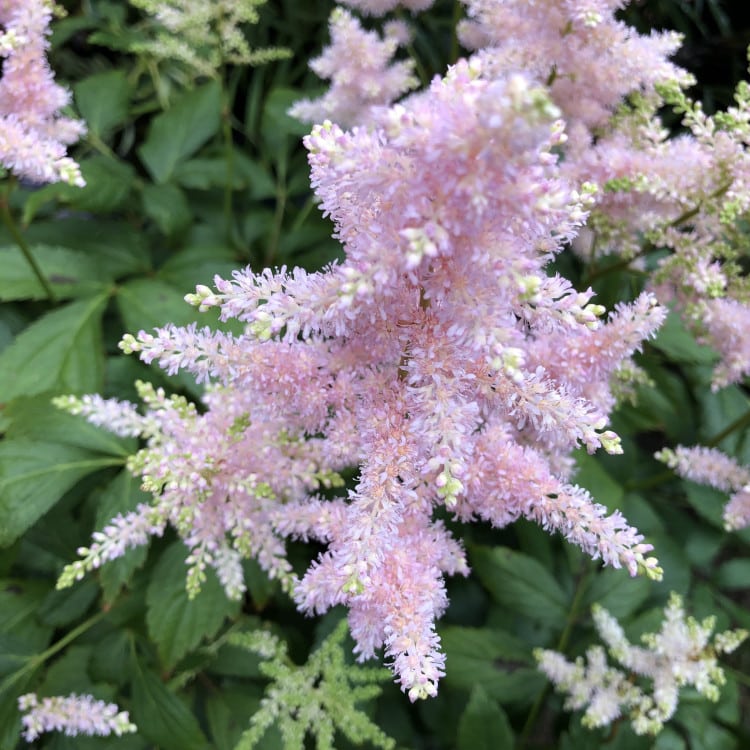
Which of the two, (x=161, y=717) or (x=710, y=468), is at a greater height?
(x=710, y=468)

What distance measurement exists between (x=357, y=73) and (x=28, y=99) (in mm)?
850

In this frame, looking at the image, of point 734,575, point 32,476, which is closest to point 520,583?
point 734,575

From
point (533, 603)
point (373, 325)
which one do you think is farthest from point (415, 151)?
point (533, 603)

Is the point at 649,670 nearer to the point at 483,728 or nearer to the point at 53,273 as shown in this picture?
the point at 483,728

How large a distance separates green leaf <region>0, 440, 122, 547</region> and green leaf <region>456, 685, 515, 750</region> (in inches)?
42.6

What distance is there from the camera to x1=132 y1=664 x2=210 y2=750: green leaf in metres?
1.48

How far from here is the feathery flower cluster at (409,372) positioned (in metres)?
0.77

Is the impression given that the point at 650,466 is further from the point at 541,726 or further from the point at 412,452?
the point at 412,452

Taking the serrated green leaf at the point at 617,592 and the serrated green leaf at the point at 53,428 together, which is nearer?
the serrated green leaf at the point at 53,428

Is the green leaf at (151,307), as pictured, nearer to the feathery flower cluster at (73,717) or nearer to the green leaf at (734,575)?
the feathery flower cluster at (73,717)

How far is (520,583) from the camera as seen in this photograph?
187cm


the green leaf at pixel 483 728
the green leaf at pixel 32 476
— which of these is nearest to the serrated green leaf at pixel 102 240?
the green leaf at pixel 32 476

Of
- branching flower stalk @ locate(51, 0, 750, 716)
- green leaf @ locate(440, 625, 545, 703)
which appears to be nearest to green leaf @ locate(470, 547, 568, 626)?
green leaf @ locate(440, 625, 545, 703)

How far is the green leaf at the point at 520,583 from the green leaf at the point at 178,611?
0.70 meters
